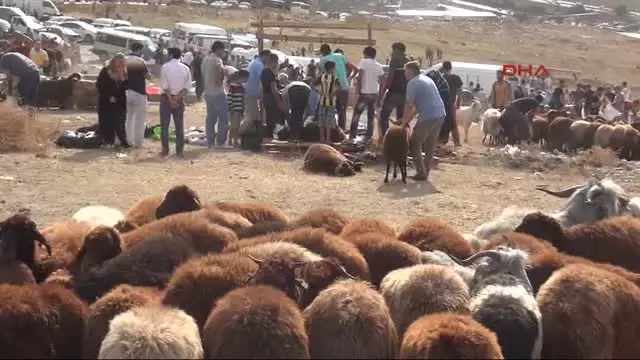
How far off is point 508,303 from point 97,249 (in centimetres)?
305

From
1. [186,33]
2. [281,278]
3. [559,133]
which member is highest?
[281,278]

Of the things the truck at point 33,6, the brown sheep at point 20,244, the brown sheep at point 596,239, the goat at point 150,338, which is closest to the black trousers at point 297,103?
the brown sheep at point 596,239

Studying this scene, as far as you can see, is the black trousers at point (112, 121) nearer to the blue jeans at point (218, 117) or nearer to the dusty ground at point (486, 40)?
the blue jeans at point (218, 117)

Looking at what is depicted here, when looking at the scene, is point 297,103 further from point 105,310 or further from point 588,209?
point 105,310

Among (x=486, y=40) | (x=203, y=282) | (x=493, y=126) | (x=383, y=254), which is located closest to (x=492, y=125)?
(x=493, y=126)

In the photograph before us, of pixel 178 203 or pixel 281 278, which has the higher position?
pixel 281 278

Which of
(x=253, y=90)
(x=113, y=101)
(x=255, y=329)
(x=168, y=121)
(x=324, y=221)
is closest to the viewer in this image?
(x=255, y=329)

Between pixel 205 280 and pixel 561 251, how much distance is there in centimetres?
329

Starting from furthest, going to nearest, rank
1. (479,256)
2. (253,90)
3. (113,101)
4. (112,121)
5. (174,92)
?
1. (253,90)
2. (112,121)
3. (113,101)
4. (174,92)
5. (479,256)

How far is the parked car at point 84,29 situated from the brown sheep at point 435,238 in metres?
45.4

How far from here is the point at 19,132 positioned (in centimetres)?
1509

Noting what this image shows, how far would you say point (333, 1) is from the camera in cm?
11662

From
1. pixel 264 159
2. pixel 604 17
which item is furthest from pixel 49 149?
pixel 604 17

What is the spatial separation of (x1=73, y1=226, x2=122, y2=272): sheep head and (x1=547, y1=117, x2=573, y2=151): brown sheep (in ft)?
49.8
